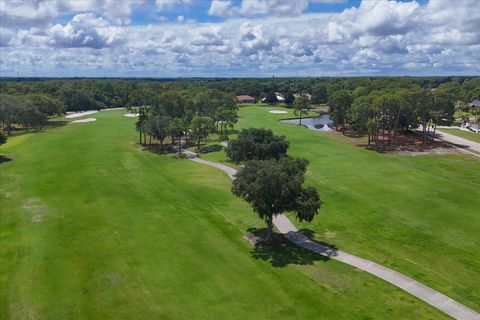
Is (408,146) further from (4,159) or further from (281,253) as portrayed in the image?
(4,159)

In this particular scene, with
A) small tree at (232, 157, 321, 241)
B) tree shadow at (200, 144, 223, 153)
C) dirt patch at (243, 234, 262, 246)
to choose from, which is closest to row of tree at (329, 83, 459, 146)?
tree shadow at (200, 144, 223, 153)

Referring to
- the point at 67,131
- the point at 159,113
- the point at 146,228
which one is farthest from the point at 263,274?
the point at 67,131

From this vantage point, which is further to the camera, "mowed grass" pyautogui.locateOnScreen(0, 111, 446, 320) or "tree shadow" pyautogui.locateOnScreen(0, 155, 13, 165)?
"tree shadow" pyautogui.locateOnScreen(0, 155, 13, 165)

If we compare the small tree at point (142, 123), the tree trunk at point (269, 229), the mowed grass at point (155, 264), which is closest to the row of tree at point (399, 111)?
the small tree at point (142, 123)

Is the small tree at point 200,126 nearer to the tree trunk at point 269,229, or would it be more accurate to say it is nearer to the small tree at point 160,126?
the small tree at point 160,126

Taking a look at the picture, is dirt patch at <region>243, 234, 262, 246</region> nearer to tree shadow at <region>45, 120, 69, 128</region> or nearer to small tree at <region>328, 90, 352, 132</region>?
small tree at <region>328, 90, 352, 132</region>

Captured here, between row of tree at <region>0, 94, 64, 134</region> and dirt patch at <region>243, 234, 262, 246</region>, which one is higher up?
row of tree at <region>0, 94, 64, 134</region>

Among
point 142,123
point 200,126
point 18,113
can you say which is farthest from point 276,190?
point 18,113

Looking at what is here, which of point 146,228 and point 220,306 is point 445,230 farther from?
point 146,228

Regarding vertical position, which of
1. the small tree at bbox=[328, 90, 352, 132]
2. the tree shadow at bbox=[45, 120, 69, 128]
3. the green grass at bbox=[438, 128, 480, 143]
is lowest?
the tree shadow at bbox=[45, 120, 69, 128]
